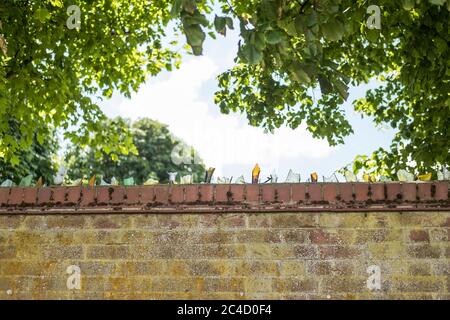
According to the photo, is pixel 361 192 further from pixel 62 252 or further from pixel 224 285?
pixel 62 252

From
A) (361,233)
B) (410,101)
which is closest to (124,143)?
(410,101)

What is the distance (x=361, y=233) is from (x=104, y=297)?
247 cm

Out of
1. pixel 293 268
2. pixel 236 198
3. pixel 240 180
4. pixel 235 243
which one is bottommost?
pixel 293 268

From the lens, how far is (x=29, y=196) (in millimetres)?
6039

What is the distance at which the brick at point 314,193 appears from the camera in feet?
18.4

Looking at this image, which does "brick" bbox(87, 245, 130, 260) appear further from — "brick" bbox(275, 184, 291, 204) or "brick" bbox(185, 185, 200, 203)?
"brick" bbox(275, 184, 291, 204)

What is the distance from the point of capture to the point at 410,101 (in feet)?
41.0

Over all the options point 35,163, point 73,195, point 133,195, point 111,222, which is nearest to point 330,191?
point 133,195

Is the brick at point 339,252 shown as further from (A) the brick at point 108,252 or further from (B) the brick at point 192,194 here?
(A) the brick at point 108,252

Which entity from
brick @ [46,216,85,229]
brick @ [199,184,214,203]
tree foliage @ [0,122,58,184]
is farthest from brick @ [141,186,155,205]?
tree foliage @ [0,122,58,184]

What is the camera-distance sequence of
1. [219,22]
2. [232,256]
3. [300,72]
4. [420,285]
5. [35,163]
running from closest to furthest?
[219,22] < [300,72] < [420,285] < [232,256] < [35,163]

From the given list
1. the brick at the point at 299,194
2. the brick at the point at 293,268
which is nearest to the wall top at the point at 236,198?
the brick at the point at 299,194

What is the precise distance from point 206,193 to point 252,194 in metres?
0.43
